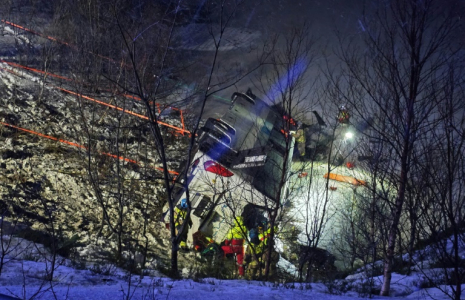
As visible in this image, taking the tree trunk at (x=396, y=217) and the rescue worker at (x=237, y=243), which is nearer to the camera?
the tree trunk at (x=396, y=217)

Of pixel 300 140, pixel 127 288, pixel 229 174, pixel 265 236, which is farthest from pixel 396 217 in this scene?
pixel 300 140

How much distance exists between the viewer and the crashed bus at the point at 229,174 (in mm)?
8938

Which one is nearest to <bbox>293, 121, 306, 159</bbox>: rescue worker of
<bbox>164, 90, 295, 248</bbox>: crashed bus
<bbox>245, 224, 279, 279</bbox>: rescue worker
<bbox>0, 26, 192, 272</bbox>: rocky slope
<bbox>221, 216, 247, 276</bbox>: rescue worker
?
<bbox>164, 90, 295, 248</bbox>: crashed bus

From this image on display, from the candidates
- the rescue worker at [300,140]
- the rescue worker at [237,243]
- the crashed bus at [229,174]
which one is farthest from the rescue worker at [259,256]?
the rescue worker at [300,140]

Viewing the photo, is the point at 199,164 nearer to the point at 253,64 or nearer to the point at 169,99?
the point at 169,99

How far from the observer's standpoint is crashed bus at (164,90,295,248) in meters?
8.94

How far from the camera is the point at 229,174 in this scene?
30.2 ft

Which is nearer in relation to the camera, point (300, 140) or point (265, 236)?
point (265, 236)

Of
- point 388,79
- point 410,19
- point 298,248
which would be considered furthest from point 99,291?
point 298,248

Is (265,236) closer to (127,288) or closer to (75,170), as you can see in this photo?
(127,288)

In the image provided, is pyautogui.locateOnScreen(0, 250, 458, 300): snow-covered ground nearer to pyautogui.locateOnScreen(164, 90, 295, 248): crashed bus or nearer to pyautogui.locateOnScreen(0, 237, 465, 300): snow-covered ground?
pyautogui.locateOnScreen(0, 237, 465, 300): snow-covered ground

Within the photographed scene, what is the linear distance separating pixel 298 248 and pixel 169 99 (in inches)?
317

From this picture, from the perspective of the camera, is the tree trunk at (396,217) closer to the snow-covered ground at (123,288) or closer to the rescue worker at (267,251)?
the snow-covered ground at (123,288)

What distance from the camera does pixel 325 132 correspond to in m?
13.0
